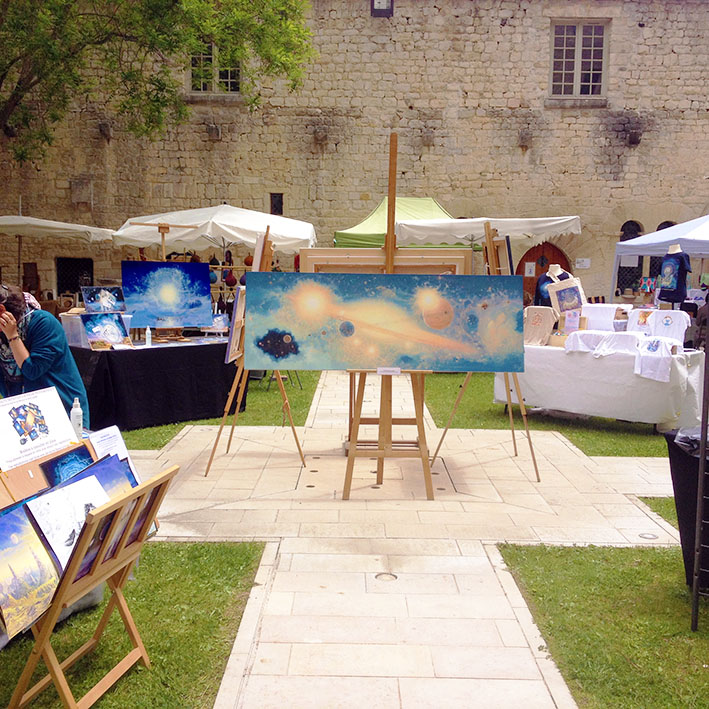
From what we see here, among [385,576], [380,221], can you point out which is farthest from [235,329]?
[380,221]

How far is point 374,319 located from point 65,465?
8.01 ft

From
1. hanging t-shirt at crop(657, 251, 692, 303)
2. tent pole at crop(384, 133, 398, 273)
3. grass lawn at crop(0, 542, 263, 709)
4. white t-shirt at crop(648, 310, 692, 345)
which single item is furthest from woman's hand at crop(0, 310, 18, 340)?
hanging t-shirt at crop(657, 251, 692, 303)

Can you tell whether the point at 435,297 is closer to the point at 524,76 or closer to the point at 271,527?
the point at 271,527

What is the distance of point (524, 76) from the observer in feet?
50.8

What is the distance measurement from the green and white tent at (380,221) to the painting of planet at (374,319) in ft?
21.5

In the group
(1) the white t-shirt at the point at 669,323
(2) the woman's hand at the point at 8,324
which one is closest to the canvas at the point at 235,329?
(2) the woman's hand at the point at 8,324

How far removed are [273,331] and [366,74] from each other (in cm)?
1223

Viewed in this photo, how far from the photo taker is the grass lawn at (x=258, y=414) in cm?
657

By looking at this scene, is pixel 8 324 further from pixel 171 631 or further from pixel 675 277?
pixel 675 277

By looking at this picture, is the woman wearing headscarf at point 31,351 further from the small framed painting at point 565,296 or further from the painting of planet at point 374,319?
the small framed painting at point 565,296

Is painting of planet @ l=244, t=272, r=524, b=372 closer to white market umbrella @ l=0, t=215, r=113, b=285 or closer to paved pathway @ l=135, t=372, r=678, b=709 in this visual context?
paved pathway @ l=135, t=372, r=678, b=709

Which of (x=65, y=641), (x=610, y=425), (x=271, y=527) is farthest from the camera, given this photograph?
(x=610, y=425)

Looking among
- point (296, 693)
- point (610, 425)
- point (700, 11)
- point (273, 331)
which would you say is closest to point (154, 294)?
point (273, 331)

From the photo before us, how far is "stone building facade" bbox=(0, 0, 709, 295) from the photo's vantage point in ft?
50.4
